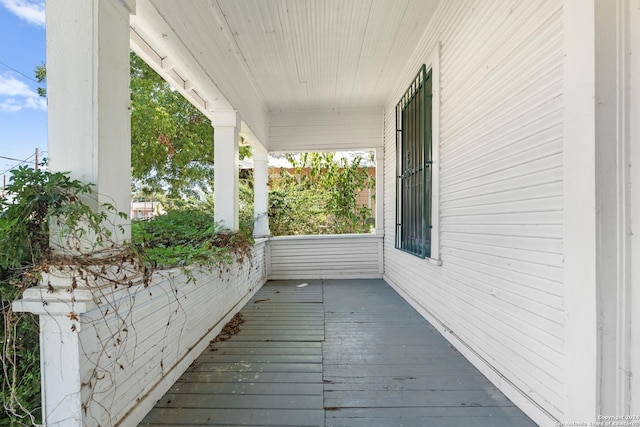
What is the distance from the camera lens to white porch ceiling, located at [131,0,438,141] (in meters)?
2.37

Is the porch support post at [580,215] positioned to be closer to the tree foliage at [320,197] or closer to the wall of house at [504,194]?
the wall of house at [504,194]

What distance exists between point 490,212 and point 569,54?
1042 mm

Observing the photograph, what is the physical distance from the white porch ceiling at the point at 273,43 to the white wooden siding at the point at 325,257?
2.61 m

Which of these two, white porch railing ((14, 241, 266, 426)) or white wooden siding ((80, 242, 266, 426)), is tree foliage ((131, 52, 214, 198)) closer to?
white wooden siding ((80, 242, 266, 426))

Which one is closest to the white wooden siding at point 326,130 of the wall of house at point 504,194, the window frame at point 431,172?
the window frame at point 431,172

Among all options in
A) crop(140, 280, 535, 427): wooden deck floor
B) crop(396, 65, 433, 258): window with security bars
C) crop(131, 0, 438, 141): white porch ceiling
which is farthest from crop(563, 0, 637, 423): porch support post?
crop(131, 0, 438, 141): white porch ceiling

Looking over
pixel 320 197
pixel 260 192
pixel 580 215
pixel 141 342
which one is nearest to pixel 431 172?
pixel 580 215

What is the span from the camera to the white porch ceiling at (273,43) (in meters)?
2.37

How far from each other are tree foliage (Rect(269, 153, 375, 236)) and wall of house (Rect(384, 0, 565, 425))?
3.69 metres

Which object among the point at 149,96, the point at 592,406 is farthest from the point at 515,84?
the point at 149,96

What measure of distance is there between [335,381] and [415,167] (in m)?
2.66

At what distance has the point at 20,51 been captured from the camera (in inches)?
140

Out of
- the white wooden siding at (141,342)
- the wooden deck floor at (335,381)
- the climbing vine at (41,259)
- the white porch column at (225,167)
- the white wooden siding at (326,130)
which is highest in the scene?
the white wooden siding at (326,130)

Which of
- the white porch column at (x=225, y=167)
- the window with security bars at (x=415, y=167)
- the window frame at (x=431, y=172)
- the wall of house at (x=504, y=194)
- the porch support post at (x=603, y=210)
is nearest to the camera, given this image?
the porch support post at (x=603, y=210)
